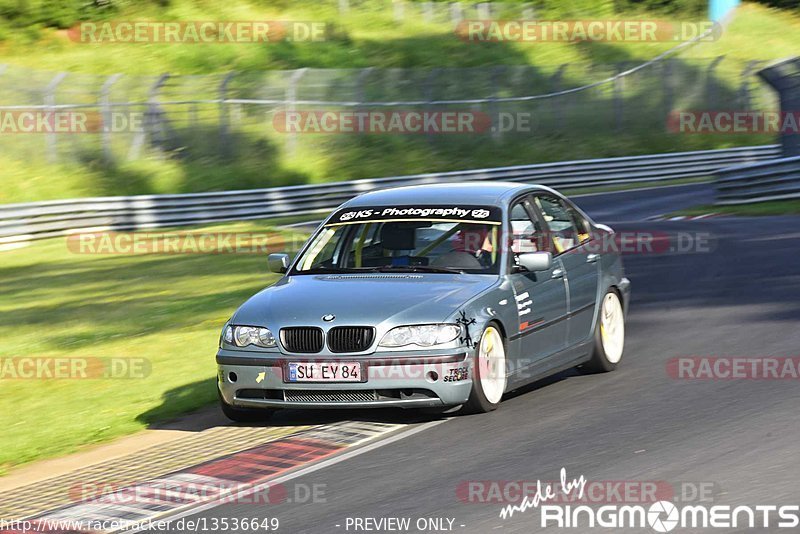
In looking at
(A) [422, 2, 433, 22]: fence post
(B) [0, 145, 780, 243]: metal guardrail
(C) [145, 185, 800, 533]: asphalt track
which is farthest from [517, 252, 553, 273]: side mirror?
(A) [422, 2, 433, 22]: fence post

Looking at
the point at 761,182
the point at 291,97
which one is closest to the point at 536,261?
the point at 761,182

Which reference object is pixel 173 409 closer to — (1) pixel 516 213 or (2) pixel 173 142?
(1) pixel 516 213

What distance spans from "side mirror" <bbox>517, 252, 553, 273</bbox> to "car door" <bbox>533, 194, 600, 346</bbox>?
68 centimetres

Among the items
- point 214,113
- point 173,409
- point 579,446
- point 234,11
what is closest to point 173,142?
point 214,113

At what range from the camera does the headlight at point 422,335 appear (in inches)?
335

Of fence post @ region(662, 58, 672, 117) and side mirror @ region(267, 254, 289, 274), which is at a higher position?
side mirror @ region(267, 254, 289, 274)

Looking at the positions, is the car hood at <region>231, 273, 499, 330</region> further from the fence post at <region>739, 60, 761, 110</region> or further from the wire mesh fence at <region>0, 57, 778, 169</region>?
the fence post at <region>739, 60, 761, 110</region>

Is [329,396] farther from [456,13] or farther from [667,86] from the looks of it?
[456,13]

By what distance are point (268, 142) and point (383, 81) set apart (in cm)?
451

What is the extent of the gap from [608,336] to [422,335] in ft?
7.97

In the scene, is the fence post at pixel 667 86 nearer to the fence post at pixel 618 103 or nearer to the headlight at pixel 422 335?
the fence post at pixel 618 103

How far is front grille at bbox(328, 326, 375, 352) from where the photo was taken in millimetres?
8539

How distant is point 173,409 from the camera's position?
33.4 ft

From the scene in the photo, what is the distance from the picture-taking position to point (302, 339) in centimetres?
867
